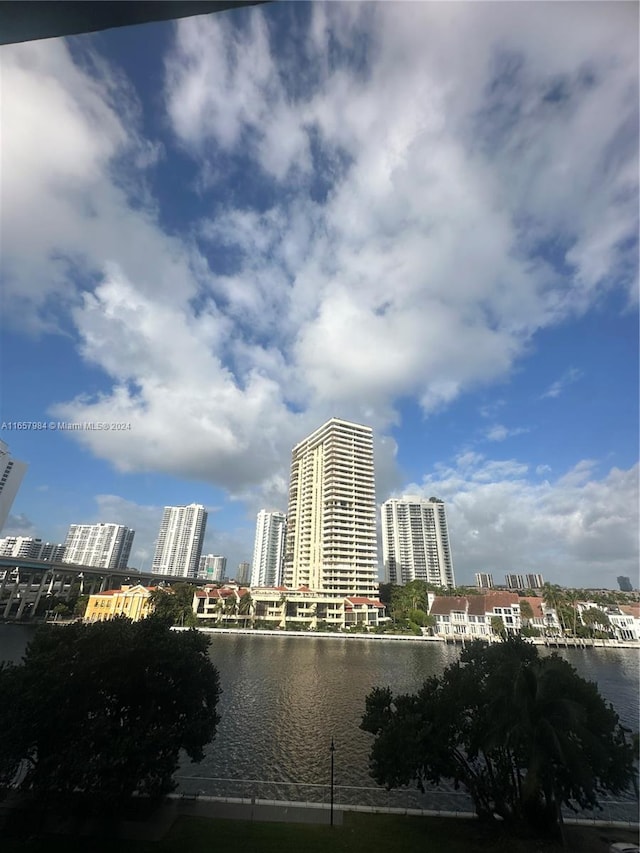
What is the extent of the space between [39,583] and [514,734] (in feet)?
536

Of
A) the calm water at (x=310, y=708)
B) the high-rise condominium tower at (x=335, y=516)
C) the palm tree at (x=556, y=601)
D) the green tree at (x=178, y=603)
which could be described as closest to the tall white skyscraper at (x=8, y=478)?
the calm water at (x=310, y=708)

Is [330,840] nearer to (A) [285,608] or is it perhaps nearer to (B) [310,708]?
(B) [310,708]

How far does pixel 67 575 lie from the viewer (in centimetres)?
14212

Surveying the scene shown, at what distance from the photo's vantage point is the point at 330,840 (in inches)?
666

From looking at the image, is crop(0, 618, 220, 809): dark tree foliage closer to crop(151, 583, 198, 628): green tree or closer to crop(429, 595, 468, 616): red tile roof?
crop(151, 583, 198, 628): green tree

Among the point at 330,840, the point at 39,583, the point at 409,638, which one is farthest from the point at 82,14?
the point at 39,583

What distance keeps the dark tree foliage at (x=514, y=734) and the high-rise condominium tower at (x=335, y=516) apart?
99463 millimetres

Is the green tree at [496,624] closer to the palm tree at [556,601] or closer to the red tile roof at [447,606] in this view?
the red tile roof at [447,606]

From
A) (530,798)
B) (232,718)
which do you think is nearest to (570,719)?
(530,798)

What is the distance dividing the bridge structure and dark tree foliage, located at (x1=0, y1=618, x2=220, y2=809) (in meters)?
120

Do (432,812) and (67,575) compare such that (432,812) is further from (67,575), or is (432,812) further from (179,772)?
(67,575)

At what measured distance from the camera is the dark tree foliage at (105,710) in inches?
687

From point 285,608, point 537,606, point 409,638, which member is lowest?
point 409,638

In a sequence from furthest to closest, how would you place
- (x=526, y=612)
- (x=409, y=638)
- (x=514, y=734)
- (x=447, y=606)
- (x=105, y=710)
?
(x=447, y=606), (x=526, y=612), (x=409, y=638), (x=105, y=710), (x=514, y=734)
